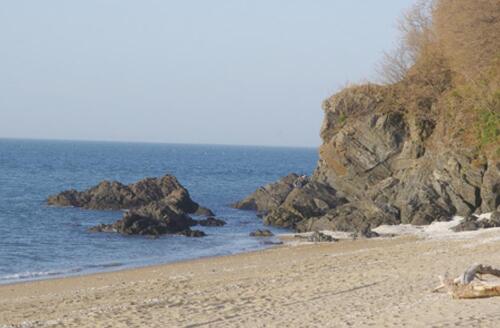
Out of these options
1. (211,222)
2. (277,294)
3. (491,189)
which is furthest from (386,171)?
(277,294)

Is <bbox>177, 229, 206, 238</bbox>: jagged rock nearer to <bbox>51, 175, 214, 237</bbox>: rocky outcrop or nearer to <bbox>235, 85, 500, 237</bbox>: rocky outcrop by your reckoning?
<bbox>51, 175, 214, 237</bbox>: rocky outcrop

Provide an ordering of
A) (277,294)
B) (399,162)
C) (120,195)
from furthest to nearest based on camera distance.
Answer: (120,195)
(399,162)
(277,294)

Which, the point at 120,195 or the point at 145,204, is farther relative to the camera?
the point at 120,195

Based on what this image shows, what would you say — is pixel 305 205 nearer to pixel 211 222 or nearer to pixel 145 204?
pixel 211 222

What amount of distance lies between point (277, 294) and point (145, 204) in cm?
3869

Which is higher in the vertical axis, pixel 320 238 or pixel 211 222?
pixel 320 238

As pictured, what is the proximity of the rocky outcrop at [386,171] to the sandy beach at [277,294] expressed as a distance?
30.9 ft

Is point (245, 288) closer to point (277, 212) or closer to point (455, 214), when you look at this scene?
point (455, 214)

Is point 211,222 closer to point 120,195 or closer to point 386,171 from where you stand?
point 386,171

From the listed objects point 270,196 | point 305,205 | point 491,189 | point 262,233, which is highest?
point 491,189

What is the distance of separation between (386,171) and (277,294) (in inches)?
1086

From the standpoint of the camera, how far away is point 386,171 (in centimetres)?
4472

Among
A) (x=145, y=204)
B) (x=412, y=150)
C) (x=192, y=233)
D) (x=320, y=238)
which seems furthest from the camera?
(x=145, y=204)

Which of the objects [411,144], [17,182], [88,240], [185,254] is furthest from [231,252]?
[17,182]
